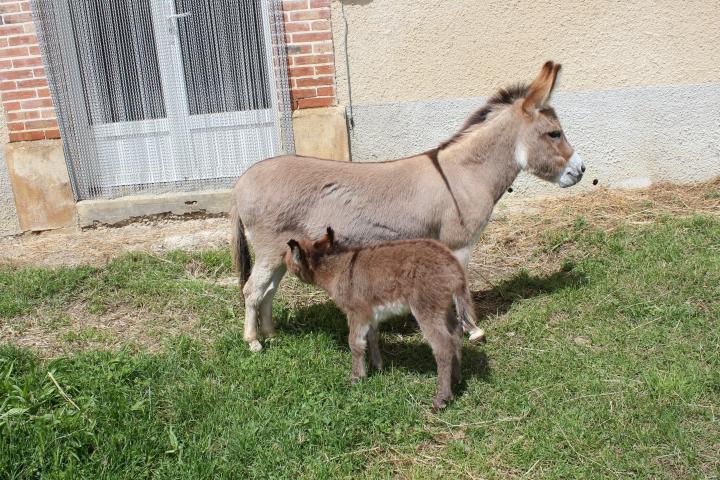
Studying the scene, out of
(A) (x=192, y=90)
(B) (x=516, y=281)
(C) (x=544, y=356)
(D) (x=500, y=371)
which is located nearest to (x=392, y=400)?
(D) (x=500, y=371)

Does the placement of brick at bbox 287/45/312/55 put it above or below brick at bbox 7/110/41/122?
above

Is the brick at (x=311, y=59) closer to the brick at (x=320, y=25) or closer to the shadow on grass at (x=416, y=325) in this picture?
the brick at (x=320, y=25)

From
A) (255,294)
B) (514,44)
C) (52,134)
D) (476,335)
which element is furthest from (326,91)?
(476,335)

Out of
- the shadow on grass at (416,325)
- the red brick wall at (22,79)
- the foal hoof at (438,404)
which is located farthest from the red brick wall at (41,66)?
the foal hoof at (438,404)

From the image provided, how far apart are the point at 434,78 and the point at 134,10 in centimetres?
310

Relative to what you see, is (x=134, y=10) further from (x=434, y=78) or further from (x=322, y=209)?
(x=322, y=209)

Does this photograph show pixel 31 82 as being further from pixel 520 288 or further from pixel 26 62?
pixel 520 288

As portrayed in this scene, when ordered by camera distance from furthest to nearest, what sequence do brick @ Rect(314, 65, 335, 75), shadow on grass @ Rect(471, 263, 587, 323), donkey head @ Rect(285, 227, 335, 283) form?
brick @ Rect(314, 65, 335, 75) < shadow on grass @ Rect(471, 263, 587, 323) < donkey head @ Rect(285, 227, 335, 283)

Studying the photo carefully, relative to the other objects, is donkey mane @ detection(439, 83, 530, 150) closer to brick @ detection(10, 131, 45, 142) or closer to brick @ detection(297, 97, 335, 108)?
brick @ detection(297, 97, 335, 108)

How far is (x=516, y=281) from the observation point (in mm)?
4977

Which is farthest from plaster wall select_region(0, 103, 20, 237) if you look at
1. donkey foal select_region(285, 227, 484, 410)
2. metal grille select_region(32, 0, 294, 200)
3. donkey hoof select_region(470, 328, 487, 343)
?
donkey hoof select_region(470, 328, 487, 343)

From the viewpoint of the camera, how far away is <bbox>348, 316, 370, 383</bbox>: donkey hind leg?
354 cm

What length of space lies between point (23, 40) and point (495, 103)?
466cm

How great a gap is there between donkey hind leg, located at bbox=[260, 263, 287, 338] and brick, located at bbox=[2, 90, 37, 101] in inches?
147
